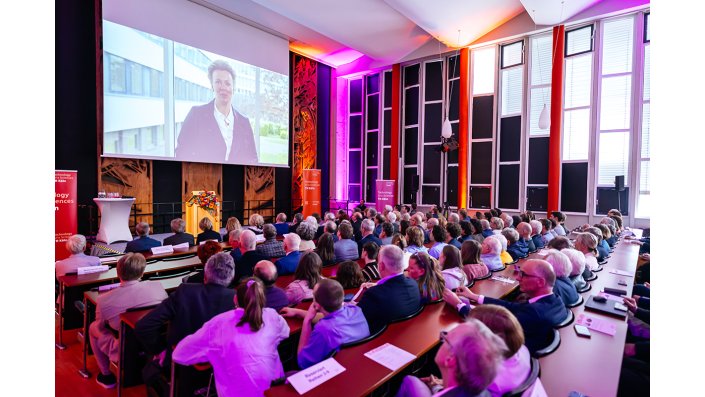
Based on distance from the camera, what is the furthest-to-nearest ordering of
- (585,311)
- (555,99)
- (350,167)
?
(350,167)
(555,99)
(585,311)

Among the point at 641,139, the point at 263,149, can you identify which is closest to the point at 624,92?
the point at 641,139

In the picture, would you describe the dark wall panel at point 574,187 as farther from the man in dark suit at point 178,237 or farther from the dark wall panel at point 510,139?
the man in dark suit at point 178,237

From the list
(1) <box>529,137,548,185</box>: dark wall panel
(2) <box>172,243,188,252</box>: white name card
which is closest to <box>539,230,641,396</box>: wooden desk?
(2) <box>172,243,188,252</box>: white name card

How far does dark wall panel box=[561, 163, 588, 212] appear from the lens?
8.83 metres

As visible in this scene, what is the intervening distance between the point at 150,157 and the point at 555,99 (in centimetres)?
988

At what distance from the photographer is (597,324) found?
7.54ft

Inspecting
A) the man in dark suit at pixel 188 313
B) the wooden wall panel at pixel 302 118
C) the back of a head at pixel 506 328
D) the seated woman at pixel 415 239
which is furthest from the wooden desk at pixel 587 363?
the wooden wall panel at pixel 302 118

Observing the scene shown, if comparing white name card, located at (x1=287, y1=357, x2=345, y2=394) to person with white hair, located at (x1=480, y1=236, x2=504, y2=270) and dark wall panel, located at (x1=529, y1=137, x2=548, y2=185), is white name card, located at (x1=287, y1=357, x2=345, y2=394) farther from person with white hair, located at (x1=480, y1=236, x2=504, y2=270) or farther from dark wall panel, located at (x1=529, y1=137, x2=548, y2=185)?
dark wall panel, located at (x1=529, y1=137, x2=548, y2=185)

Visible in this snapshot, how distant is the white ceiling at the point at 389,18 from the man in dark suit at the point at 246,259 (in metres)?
7.18

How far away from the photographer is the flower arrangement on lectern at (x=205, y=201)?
7934 millimetres

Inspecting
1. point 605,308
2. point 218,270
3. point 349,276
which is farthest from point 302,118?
point 605,308

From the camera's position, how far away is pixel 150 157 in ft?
24.8

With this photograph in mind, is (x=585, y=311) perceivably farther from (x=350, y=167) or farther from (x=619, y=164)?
(x=350, y=167)

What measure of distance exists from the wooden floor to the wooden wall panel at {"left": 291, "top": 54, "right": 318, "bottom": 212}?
8889 mm
